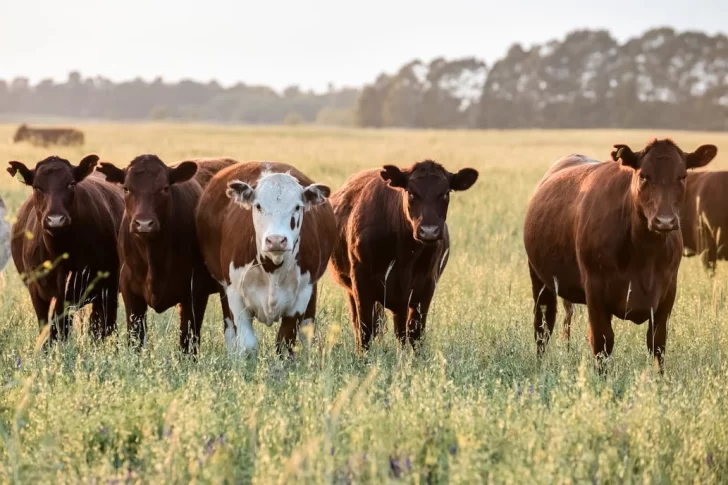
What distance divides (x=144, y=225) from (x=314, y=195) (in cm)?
114

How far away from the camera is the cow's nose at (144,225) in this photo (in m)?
6.61

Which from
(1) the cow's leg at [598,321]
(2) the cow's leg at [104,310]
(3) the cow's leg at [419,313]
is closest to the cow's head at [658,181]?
(1) the cow's leg at [598,321]

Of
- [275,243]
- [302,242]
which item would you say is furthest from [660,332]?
[275,243]

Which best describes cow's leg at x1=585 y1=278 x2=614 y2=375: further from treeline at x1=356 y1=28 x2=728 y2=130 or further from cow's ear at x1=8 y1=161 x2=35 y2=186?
treeline at x1=356 y1=28 x2=728 y2=130

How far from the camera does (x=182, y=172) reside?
23.7ft

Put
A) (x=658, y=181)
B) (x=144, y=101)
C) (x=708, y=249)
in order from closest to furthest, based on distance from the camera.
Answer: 1. (x=658, y=181)
2. (x=708, y=249)
3. (x=144, y=101)

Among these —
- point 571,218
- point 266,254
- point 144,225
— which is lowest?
point 266,254

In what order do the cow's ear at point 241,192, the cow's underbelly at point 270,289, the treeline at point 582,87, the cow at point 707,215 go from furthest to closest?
the treeline at point 582,87 → the cow at point 707,215 → the cow's underbelly at point 270,289 → the cow's ear at point 241,192

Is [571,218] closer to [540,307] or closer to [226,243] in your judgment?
[540,307]

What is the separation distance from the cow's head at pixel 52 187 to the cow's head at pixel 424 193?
87.2 inches

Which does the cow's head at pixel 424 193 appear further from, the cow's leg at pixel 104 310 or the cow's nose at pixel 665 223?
the cow's leg at pixel 104 310

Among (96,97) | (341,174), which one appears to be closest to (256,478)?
(341,174)

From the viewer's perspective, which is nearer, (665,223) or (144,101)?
(665,223)

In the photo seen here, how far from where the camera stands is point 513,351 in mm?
6969
